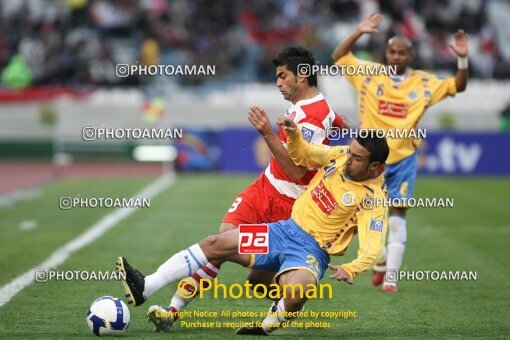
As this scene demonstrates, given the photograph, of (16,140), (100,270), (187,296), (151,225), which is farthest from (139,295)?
(16,140)

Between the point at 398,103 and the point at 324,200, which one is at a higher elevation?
the point at 398,103

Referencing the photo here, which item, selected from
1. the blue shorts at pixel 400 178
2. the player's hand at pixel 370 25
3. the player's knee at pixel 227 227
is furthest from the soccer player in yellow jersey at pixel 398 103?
the player's knee at pixel 227 227

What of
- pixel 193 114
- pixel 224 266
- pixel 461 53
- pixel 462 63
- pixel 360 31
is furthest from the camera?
pixel 193 114

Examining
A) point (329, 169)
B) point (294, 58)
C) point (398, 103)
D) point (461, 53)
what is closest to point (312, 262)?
point (329, 169)

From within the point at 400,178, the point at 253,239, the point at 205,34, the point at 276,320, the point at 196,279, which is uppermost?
the point at 253,239

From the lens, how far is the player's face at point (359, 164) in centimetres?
762

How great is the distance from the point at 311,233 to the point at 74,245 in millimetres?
5785

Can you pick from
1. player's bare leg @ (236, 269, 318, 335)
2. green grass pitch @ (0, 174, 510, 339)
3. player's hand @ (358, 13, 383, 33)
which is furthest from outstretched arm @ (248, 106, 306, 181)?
player's hand @ (358, 13, 383, 33)

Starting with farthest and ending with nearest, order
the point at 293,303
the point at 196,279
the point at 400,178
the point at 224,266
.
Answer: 1. the point at 224,266
2. the point at 400,178
3. the point at 196,279
4. the point at 293,303

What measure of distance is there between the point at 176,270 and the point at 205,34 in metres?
24.2

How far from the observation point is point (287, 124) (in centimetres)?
754

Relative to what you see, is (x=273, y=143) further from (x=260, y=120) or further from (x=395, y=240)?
(x=395, y=240)

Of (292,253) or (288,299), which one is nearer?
(288,299)

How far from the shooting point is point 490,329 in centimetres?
807
